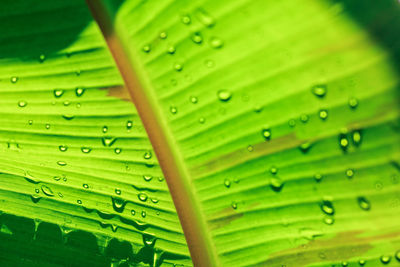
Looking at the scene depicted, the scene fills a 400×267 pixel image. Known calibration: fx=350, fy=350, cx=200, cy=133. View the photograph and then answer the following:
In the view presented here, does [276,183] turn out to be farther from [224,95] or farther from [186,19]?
[186,19]

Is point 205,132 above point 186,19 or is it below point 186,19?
below

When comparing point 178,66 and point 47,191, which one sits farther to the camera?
point 47,191

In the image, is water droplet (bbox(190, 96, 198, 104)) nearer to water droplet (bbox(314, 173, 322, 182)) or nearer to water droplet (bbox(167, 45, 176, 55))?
water droplet (bbox(167, 45, 176, 55))

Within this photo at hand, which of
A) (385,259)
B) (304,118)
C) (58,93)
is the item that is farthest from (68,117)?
(385,259)

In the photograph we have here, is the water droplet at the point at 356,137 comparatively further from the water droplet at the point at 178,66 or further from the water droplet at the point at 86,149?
the water droplet at the point at 86,149

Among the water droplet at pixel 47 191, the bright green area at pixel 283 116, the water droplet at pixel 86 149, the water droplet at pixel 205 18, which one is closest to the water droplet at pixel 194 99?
the bright green area at pixel 283 116

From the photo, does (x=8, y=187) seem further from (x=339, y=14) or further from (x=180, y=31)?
(x=339, y=14)

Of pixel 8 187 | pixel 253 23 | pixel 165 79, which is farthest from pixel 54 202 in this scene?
pixel 253 23
